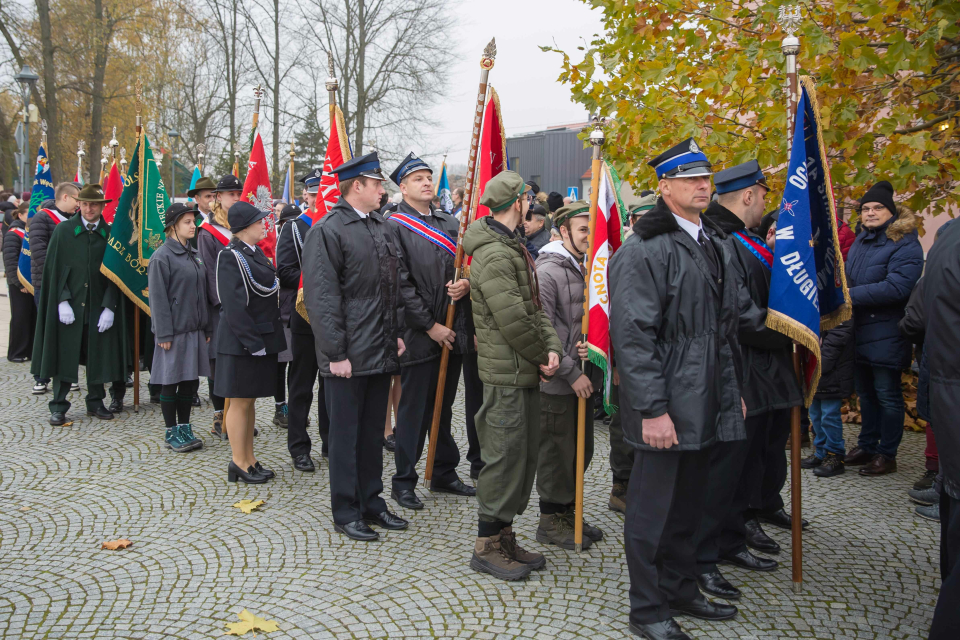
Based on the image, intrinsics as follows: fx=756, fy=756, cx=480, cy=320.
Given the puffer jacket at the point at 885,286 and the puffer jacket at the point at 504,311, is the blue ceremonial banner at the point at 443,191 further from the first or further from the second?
the puffer jacket at the point at 504,311

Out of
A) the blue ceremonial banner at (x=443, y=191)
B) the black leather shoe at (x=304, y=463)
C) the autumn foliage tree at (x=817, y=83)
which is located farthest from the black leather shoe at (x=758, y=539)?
the blue ceremonial banner at (x=443, y=191)

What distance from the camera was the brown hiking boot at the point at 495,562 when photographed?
13.2 feet

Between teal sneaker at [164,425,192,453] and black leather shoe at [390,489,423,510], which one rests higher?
teal sneaker at [164,425,192,453]

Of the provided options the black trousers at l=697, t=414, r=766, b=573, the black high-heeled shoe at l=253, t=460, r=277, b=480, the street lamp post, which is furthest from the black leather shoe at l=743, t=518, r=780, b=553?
the street lamp post

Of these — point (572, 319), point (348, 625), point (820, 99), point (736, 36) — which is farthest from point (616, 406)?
point (736, 36)

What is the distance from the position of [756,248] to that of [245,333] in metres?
3.56

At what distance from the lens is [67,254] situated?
24.5ft

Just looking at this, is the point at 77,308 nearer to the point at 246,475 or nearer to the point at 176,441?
the point at 176,441

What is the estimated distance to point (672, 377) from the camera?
133 inches

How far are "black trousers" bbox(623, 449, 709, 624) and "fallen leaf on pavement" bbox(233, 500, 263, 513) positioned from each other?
2.74m

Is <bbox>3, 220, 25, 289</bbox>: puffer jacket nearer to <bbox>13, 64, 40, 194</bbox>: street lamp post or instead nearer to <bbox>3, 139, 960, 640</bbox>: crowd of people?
<bbox>3, 139, 960, 640</bbox>: crowd of people

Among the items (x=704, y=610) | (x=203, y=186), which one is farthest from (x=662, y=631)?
(x=203, y=186)

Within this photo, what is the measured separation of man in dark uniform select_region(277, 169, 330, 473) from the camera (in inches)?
239

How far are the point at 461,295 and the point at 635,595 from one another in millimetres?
2460
